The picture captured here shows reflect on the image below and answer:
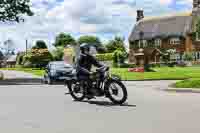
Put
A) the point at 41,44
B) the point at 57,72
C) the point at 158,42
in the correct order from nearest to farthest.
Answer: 1. the point at 57,72
2. the point at 158,42
3. the point at 41,44

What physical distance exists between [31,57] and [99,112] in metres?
92.8

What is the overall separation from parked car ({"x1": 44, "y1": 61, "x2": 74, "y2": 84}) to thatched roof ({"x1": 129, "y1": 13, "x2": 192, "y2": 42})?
201 feet

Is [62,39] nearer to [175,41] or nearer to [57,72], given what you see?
[175,41]

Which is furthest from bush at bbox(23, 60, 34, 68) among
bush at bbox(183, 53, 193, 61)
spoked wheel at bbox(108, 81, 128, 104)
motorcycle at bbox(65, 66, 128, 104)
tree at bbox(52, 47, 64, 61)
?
spoked wheel at bbox(108, 81, 128, 104)

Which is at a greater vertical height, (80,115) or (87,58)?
(87,58)

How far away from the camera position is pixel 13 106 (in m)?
14.2

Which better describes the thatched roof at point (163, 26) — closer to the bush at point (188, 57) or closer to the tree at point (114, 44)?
the bush at point (188, 57)

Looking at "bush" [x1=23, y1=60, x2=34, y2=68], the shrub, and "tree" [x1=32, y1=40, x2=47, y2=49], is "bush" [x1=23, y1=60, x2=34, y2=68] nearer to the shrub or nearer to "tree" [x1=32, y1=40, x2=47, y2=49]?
the shrub

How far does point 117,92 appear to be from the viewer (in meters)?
14.3

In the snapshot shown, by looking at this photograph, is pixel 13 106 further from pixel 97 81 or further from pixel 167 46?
pixel 167 46

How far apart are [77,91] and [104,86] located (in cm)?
156

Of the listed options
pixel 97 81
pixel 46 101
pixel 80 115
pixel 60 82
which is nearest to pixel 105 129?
pixel 80 115

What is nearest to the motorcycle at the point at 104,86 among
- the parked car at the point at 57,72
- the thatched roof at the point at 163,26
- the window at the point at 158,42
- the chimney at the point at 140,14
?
the parked car at the point at 57,72

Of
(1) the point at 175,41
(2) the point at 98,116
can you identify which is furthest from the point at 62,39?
(2) the point at 98,116
